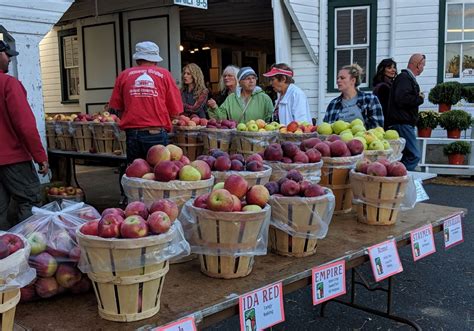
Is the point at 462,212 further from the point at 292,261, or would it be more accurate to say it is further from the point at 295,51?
the point at 295,51

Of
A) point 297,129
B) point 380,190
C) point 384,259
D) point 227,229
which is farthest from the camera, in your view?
point 297,129

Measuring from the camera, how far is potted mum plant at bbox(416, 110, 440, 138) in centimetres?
864

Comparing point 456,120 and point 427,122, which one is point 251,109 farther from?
point 456,120

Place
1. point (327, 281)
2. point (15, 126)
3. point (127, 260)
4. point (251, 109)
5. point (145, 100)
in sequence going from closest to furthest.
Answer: point (127, 260), point (327, 281), point (15, 126), point (145, 100), point (251, 109)

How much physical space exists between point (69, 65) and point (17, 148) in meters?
8.72

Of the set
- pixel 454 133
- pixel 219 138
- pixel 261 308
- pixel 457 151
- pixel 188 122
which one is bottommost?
pixel 457 151

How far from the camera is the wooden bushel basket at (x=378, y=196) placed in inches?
102

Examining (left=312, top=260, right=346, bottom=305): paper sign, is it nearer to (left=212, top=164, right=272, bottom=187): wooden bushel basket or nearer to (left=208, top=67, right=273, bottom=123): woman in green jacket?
(left=212, top=164, right=272, bottom=187): wooden bushel basket

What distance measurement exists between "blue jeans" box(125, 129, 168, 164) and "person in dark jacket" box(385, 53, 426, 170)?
9.72 feet

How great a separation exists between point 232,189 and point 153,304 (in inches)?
23.3

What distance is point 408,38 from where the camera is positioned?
9.22m

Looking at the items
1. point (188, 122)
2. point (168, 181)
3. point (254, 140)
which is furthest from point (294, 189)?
point (188, 122)

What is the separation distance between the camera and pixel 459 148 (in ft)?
27.9

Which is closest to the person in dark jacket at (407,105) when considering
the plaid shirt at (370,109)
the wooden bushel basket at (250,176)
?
the plaid shirt at (370,109)
